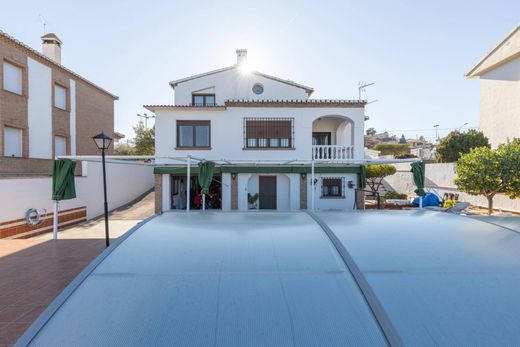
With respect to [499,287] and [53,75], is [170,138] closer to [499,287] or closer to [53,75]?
[53,75]

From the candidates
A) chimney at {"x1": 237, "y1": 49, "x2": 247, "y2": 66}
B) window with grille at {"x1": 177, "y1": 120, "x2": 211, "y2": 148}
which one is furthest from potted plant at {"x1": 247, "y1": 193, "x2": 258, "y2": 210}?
chimney at {"x1": 237, "y1": 49, "x2": 247, "y2": 66}

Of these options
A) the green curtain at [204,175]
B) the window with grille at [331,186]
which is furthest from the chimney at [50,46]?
the window with grille at [331,186]

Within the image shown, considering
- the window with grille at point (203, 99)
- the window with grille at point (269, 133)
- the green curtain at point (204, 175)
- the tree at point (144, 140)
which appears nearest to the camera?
the green curtain at point (204, 175)

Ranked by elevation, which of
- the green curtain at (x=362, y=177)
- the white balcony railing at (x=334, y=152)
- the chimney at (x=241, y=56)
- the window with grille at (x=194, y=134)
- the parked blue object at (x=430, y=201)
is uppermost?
the chimney at (x=241, y=56)

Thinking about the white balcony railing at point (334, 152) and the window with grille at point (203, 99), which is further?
the window with grille at point (203, 99)

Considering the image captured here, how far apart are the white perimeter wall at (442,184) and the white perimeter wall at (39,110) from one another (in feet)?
90.8

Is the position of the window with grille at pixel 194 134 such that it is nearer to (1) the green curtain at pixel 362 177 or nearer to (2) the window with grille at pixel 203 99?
(2) the window with grille at pixel 203 99

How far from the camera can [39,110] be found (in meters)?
16.2

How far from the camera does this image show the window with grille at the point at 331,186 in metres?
16.8

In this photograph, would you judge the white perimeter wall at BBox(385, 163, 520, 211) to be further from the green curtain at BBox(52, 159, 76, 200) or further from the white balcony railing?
the green curtain at BBox(52, 159, 76, 200)

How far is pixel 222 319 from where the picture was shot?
281 cm

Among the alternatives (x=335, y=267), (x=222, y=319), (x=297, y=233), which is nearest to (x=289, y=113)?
(x=297, y=233)

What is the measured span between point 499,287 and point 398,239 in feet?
4.47

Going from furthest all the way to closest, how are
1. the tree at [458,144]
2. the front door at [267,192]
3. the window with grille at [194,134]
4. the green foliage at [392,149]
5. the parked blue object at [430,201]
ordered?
the green foliage at [392,149] → the tree at [458,144] → the parked blue object at [430,201] → the front door at [267,192] → the window with grille at [194,134]
